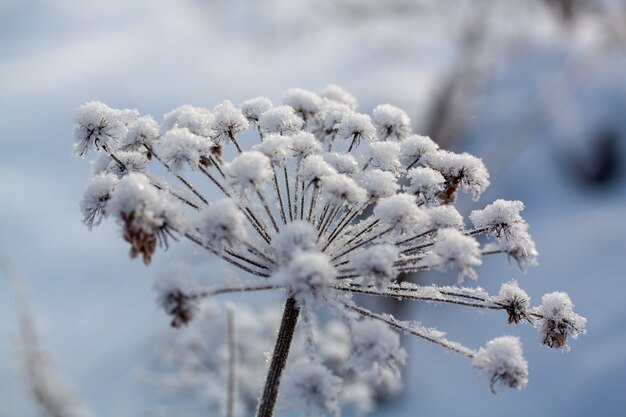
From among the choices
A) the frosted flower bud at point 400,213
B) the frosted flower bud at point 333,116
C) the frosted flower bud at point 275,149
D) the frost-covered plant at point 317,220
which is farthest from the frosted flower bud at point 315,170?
the frosted flower bud at point 333,116

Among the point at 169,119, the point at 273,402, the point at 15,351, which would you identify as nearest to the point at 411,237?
the point at 273,402

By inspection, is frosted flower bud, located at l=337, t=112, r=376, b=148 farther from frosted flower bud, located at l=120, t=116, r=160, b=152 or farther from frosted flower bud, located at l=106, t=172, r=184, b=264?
frosted flower bud, located at l=106, t=172, r=184, b=264

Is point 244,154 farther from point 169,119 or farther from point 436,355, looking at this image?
point 436,355

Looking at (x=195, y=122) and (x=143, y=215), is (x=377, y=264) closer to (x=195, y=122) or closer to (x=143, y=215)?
(x=143, y=215)

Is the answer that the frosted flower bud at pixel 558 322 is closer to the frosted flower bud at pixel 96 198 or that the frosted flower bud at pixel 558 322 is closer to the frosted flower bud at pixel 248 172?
the frosted flower bud at pixel 248 172

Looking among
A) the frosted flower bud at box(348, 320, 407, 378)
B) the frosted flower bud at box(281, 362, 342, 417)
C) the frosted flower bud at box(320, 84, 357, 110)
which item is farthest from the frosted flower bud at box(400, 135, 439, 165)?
the frosted flower bud at box(281, 362, 342, 417)

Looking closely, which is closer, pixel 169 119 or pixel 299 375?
pixel 299 375

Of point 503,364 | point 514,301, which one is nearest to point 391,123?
point 514,301
